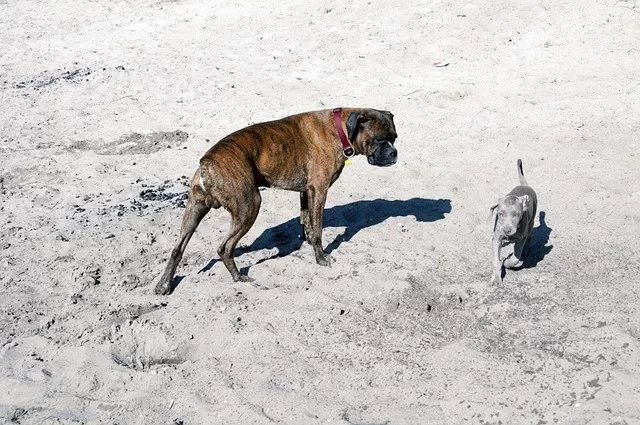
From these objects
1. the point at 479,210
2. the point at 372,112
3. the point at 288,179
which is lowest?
the point at 479,210

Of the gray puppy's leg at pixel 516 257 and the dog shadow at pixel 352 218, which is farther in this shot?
the dog shadow at pixel 352 218

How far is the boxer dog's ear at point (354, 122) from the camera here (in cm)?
740

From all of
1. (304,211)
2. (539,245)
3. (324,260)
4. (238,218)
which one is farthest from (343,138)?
(539,245)

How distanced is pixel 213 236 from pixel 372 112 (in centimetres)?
230

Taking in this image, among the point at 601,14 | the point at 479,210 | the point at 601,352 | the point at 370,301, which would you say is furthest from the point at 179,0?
the point at 601,352

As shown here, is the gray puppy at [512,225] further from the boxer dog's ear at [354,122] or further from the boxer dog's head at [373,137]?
the boxer dog's ear at [354,122]

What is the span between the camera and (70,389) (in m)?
5.84

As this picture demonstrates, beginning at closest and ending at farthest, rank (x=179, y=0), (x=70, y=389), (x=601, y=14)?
1. (x=70, y=389)
2. (x=601, y=14)
3. (x=179, y=0)

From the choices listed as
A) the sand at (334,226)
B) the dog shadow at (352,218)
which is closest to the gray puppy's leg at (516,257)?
the sand at (334,226)

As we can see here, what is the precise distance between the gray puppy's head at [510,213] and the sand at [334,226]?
1.94ft

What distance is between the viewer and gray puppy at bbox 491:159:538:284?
6.98 metres

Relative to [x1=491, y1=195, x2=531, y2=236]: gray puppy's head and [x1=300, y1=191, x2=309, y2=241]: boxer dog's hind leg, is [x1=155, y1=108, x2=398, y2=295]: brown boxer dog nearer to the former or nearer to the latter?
[x1=300, y1=191, x2=309, y2=241]: boxer dog's hind leg

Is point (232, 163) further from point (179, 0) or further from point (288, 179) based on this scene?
point (179, 0)

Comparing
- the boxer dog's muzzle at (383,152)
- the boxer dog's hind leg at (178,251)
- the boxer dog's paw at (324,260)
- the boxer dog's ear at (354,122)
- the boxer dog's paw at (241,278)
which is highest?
the boxer dog's ear at (354,122)
